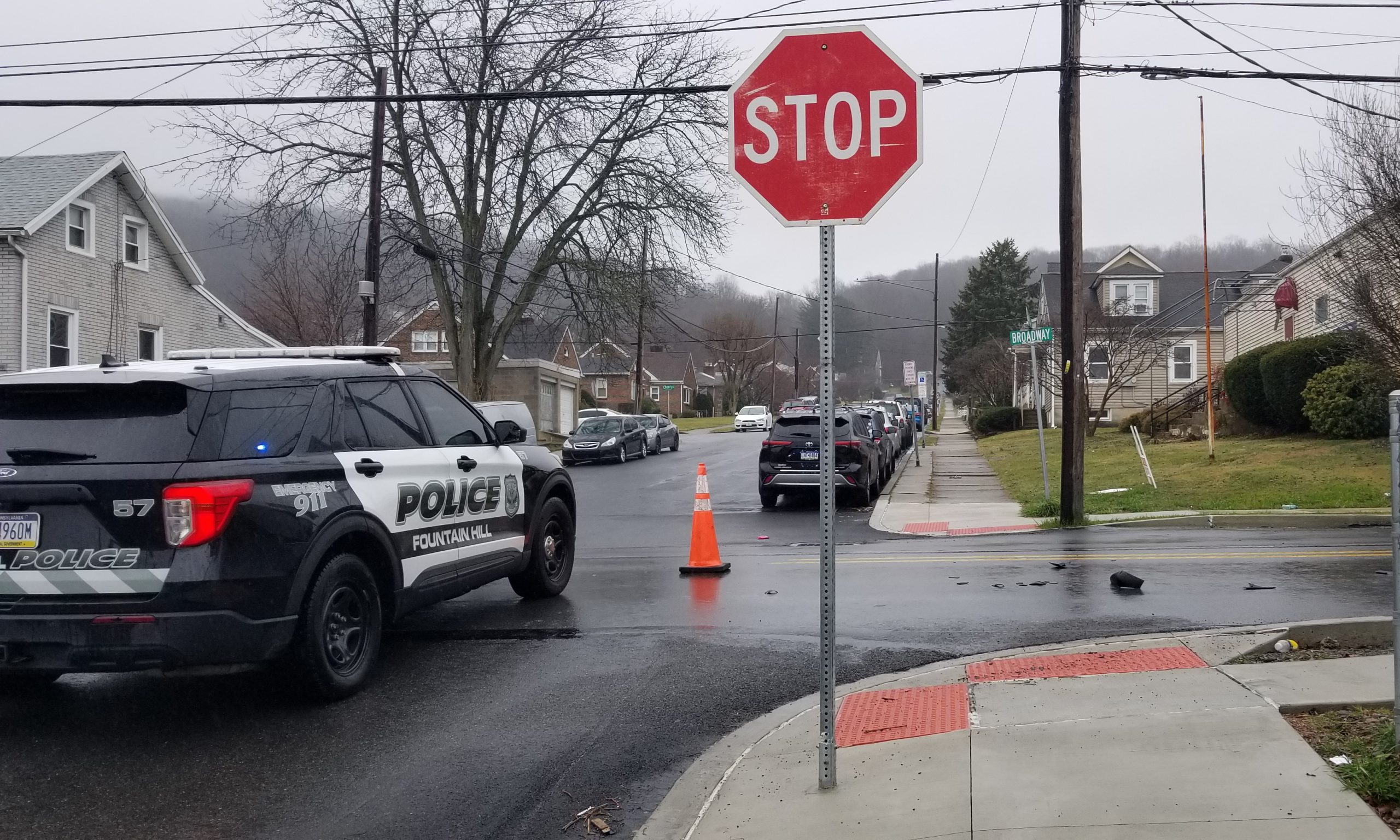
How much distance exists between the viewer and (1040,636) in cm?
748

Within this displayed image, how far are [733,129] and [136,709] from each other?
450cm

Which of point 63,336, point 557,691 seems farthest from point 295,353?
point 63,336

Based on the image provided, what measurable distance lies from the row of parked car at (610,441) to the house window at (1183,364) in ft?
72.4

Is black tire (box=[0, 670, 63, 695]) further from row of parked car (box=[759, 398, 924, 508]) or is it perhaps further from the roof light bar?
row of parked car (box=[759, 398, 924, 508])

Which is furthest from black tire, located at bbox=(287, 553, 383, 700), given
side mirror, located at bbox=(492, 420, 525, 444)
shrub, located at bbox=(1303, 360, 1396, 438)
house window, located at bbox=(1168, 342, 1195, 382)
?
house window, located at bbox=(1168, 342, 1195, 382)

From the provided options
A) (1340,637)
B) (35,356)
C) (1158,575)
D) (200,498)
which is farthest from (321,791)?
(35,356)

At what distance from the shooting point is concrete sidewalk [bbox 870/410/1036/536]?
1523 cm

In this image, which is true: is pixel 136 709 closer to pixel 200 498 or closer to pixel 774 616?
pixel 200 498

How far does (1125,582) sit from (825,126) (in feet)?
20.1

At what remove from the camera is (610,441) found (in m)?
35.7

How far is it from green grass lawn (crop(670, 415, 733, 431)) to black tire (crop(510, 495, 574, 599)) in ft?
196

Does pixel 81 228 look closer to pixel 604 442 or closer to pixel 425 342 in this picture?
pixel 604 442

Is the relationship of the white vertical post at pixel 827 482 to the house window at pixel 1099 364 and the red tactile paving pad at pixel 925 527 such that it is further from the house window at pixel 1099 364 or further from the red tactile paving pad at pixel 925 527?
the house window at pixel 1099 364

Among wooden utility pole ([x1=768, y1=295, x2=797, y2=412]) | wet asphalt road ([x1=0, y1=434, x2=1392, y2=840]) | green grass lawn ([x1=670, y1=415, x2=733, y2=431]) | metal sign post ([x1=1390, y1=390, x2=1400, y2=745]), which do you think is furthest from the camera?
wooden utility pole ([x1=768, y1=295, x2=797, y2=412])
